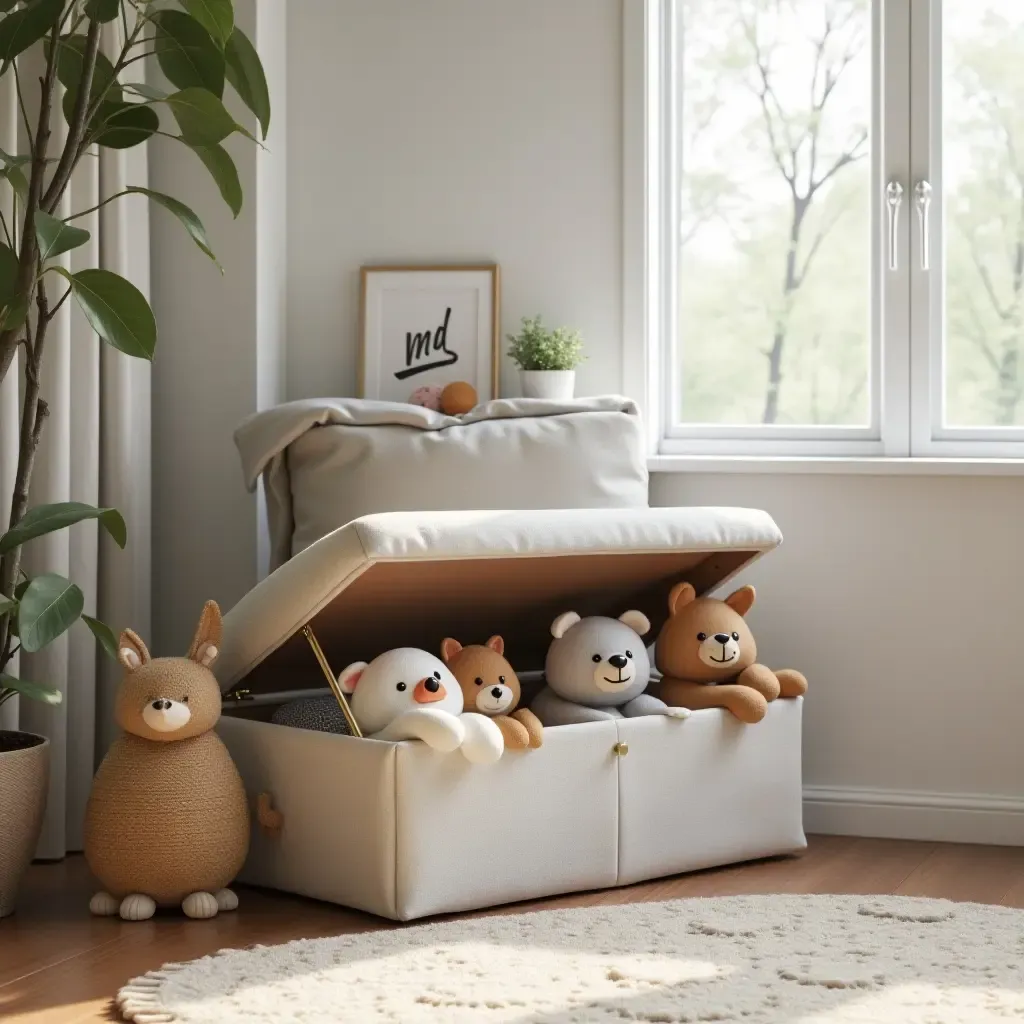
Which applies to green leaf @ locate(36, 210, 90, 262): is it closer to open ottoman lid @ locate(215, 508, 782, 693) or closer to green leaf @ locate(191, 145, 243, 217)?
green leaf @ locate(191, 145, 243, 217)

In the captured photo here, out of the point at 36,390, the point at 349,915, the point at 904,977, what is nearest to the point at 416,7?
the point at 36,390

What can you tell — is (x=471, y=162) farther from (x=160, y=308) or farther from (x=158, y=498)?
(x=158, y=498)

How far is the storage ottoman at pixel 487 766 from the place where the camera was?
8.09 ft

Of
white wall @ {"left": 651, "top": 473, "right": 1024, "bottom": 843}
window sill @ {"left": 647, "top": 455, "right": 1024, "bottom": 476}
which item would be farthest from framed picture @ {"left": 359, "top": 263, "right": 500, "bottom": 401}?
white wall @ {"left": 651, "top": 473, "right": 1024, "bottom": 843}

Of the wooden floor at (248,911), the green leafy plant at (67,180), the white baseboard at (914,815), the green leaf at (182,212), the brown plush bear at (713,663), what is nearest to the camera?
the wooden floor at (248,911)

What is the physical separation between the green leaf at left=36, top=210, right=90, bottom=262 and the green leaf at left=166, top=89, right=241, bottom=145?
0.34 m

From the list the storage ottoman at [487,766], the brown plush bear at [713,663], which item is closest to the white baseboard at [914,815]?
the storage ottoman at [487,766]

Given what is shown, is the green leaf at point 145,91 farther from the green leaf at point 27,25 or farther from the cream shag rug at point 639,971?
the cream shag rug at point 639,971

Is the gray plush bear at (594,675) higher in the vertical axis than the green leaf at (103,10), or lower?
lower

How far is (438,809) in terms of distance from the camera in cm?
248

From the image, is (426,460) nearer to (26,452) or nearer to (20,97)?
(26,452)

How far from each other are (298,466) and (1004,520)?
4.69 ft

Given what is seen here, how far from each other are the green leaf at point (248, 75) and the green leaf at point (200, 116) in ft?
0.31

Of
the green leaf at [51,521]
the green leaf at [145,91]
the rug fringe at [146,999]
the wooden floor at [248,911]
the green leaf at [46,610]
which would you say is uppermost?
the green leaf at [145,91]
